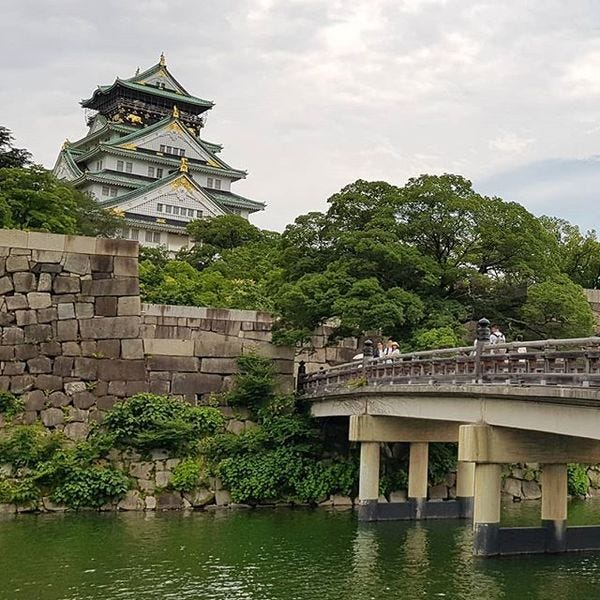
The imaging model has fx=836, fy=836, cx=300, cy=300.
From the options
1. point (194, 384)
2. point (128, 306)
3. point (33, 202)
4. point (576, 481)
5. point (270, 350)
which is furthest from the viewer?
point (33, 202)

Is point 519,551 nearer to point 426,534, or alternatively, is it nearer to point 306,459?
point 426,534

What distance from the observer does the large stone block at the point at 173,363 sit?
27797mm

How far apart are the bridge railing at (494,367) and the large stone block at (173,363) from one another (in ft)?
18.1

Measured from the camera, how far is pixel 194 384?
28.3 meters

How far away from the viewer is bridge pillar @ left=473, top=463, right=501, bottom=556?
684 inches

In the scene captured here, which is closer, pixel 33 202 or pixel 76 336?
pixel 76 336

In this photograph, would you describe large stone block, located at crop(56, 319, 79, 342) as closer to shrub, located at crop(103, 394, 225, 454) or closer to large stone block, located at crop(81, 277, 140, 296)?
large stone block, located at crop(81, 277, 140, 296)

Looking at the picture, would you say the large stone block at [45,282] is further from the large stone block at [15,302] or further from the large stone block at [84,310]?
the large stone block at [84,310]

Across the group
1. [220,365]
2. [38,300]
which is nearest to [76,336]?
[38,300]

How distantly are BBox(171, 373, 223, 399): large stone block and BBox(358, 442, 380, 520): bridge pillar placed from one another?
282 inches

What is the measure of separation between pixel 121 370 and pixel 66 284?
3.27 metres

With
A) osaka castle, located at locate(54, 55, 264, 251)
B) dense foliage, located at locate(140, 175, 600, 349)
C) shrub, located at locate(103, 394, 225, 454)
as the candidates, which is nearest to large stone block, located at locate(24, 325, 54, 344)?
shrub, located at locate(103, 394, 225, 454)

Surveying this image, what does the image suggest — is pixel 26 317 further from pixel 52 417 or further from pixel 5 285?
pixel 52 417

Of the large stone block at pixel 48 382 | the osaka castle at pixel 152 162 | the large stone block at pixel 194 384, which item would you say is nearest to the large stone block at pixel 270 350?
the large stone block at pixel 194 384
